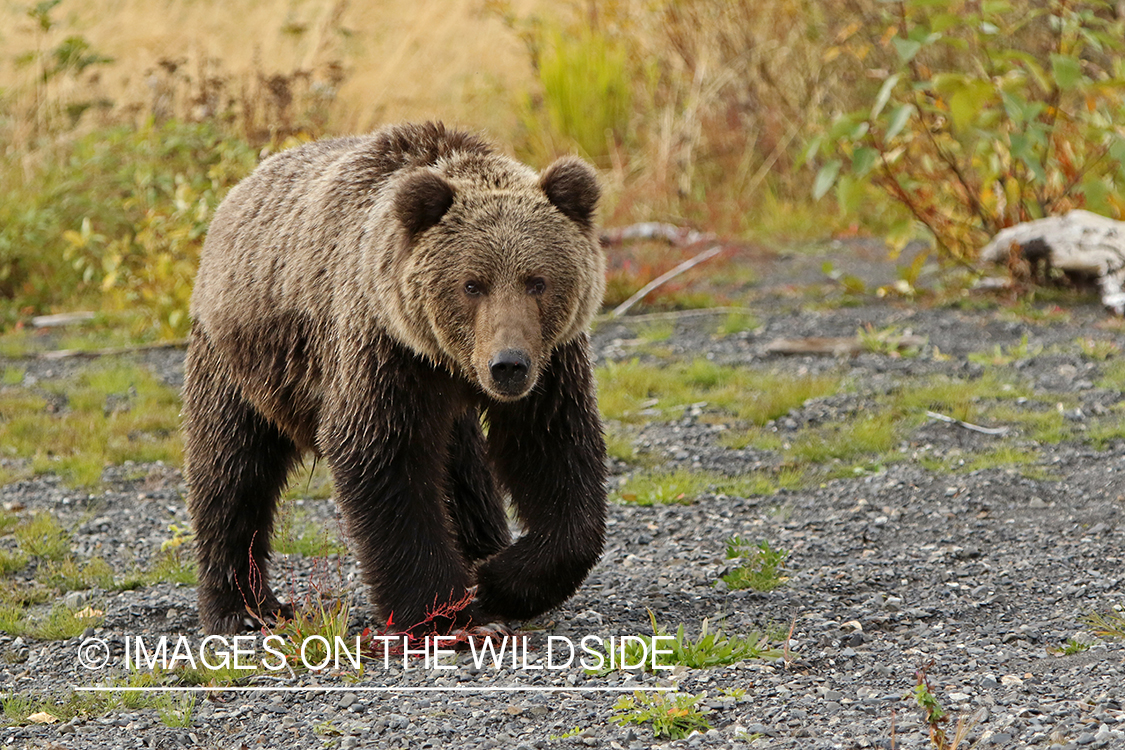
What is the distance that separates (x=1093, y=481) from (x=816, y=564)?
1464mm

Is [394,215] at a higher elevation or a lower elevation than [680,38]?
lower

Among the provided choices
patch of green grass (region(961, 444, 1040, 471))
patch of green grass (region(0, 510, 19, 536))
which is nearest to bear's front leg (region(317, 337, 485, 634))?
patch of green grass (region(0, 510, 19, 536))

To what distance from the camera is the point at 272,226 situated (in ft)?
15.3

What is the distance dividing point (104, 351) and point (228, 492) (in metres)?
4.45

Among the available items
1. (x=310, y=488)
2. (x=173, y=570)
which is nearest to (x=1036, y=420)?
(x=310, y=488)

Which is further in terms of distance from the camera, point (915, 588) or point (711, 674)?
point (915, 588)

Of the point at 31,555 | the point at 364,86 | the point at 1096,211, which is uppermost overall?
the point at 364,86

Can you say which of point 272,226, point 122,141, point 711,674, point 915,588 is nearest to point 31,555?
point 272,226

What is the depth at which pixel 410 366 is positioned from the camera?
161 inches

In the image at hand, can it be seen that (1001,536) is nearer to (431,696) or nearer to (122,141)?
(431,696)

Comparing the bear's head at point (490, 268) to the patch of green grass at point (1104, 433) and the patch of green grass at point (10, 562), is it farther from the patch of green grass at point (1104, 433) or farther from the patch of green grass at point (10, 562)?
the patch of green grass at point (1104, 433)

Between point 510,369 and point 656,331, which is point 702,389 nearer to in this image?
point 656,331

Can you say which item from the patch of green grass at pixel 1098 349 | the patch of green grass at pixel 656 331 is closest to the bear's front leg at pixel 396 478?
the patch of green grass at pixel 656 331

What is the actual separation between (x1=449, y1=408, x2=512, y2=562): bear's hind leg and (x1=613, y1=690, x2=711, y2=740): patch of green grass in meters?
1.56
